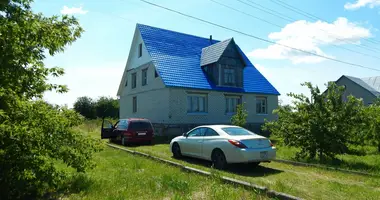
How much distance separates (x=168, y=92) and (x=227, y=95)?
5.46 meters

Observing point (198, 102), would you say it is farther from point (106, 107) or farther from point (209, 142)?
point (106, 107)

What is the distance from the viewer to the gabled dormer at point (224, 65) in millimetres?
23125

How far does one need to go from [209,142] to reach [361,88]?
44797 millimetres

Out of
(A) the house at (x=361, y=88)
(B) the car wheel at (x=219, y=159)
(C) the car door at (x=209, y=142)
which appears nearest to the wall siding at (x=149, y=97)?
(C) the car door at (x=209, y=142)

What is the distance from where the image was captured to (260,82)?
86.8 feet

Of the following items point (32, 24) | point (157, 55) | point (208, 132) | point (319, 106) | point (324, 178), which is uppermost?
point (157, 55)

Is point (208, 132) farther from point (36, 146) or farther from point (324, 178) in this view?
point (36, 146)

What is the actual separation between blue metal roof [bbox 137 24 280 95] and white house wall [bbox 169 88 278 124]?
581mm

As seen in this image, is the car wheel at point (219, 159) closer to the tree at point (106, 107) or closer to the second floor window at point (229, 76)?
the second floor window at point (229, 76)

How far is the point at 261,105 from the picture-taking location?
85.7 ft

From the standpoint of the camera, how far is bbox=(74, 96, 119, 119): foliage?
48.6 meters

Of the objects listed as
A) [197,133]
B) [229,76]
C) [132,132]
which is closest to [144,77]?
[229,76]

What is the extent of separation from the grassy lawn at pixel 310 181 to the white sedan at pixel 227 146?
0.47m

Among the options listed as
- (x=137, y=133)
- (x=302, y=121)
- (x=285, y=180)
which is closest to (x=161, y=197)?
(x=285, y=180)
